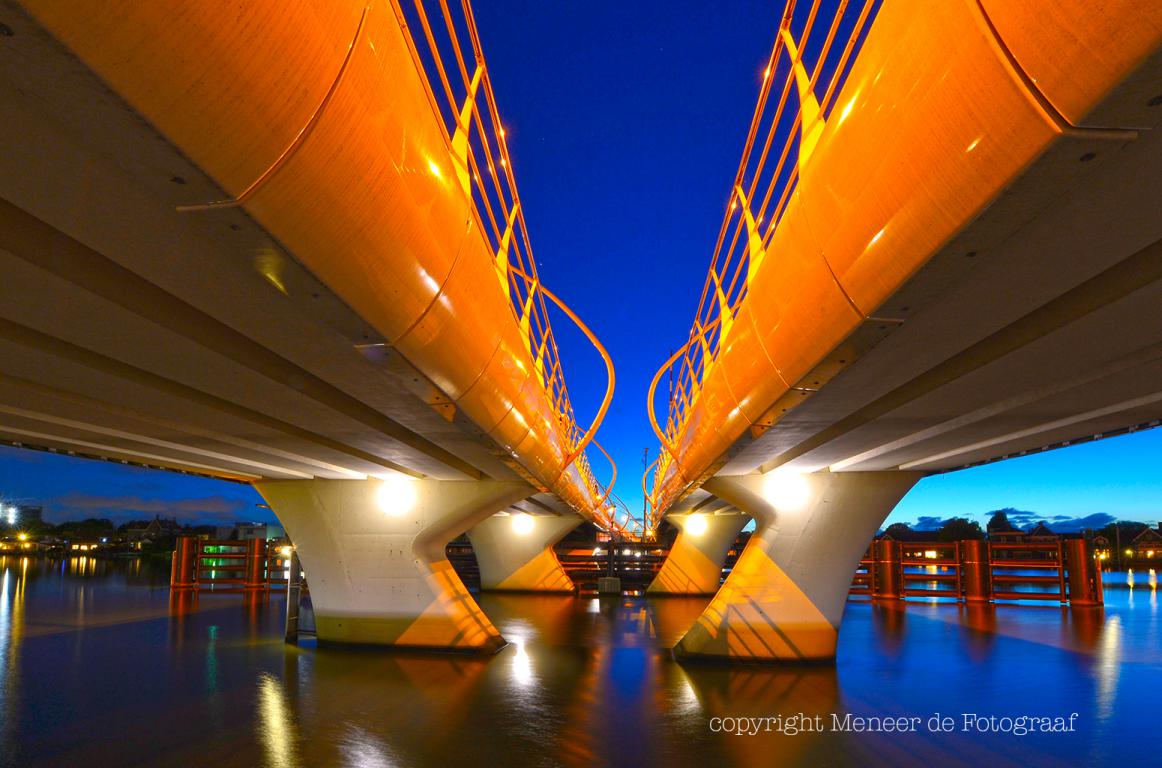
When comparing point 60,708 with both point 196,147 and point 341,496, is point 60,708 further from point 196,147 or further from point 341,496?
point 196,147

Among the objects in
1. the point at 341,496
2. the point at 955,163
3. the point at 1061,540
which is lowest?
the point at 1061,540

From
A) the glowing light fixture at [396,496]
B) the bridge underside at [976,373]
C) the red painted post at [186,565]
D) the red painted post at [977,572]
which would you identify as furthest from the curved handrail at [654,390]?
the red painted post at [186,565]

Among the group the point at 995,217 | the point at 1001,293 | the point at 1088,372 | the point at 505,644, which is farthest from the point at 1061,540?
the point at 995,217

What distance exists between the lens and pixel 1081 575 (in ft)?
76.6

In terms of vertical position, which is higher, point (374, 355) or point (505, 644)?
point (374, 355)

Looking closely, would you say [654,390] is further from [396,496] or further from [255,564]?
[255,564]

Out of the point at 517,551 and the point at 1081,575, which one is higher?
the point at 517,551

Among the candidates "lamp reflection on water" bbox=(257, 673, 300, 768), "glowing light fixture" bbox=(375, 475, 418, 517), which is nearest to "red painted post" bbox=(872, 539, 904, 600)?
"glowing light fixture" bbox=(375, 475, 418, 517)

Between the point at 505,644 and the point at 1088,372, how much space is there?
12.3 m

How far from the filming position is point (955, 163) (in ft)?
9.20

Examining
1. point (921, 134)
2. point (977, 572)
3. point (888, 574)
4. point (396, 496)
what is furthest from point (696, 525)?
point (921, 134)

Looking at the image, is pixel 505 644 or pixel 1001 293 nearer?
pixel 1001 293

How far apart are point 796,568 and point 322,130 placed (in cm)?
1256

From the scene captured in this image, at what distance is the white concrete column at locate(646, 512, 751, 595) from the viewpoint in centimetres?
3081
